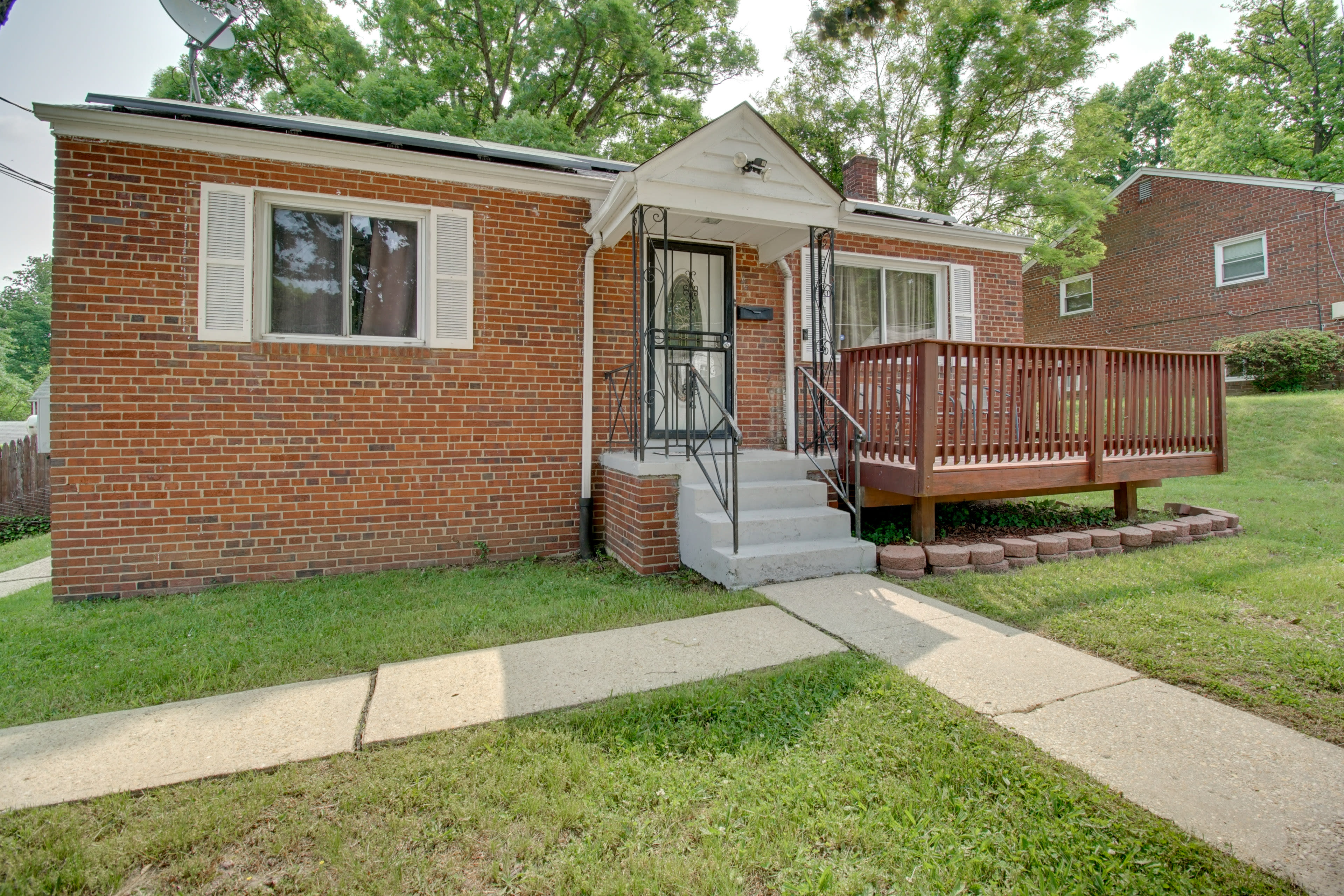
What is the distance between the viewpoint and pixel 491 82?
52.0 ft

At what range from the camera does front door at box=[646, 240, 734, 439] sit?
236 inches

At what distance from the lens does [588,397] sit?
561 cm

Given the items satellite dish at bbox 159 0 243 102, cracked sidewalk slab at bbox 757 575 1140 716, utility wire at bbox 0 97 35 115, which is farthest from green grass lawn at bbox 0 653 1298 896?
satellite dish at bbox 159 0 243 102

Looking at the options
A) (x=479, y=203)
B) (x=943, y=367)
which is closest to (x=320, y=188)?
(x=479, y=203)

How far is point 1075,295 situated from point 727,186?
15959mm

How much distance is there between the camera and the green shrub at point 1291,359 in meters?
11.2

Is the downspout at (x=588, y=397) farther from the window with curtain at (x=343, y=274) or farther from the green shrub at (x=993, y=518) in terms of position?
the green shrub at (x=993, y=518)

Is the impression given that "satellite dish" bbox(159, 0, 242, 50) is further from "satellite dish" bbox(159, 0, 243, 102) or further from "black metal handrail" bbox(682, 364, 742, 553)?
"black metal handrail" bbox(682, 364, 742, 553)

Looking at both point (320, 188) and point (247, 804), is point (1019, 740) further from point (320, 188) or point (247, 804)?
point (320, 188)

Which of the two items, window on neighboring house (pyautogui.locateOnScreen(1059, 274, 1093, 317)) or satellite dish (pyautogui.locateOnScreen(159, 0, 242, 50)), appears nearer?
satellite dish (pyautogui.locateOnScreen(159, 0, 242, 50))

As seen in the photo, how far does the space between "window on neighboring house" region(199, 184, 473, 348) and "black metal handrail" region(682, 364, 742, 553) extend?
2.02m

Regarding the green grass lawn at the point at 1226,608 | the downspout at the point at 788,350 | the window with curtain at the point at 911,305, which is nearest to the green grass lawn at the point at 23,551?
the downspout at the point at 788,350

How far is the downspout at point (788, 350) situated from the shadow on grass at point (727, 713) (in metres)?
3.75

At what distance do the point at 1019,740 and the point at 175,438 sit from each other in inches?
219
